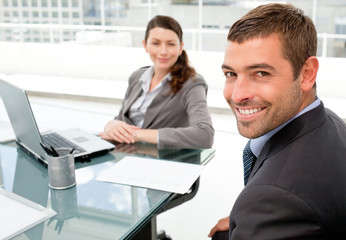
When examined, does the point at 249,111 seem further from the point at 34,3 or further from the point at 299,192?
the point at 34,3

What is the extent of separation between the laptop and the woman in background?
11 cm

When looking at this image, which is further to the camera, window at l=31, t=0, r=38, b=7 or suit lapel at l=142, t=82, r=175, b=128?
window at l=31, t=0, r=38, b=7

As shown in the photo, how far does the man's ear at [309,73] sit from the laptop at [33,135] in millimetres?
757

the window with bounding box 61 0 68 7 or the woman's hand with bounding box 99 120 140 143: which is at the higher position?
the window with bounding box 61 0 68 7

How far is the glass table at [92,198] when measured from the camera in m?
0.95

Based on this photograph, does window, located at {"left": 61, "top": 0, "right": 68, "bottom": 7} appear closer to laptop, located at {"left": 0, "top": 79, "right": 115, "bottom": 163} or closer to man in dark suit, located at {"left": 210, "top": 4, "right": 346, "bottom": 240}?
laptop, located at {"left": 0, "top": 79, "right": 115, "bottom": 163}

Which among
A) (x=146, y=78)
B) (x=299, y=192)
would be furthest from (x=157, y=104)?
(x=299, y=192)

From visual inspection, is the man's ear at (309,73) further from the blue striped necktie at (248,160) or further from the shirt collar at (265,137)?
the blue striped necktie at (248,160)

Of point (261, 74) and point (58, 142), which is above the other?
point (261, 74)

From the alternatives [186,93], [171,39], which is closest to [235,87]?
[186,93]

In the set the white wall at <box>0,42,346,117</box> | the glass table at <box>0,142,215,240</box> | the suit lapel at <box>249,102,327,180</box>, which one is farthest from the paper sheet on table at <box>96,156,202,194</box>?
the white wall at <box>0,42,346,117</box>

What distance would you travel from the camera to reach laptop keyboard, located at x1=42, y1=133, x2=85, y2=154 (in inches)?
56.9

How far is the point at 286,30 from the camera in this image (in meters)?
0.84

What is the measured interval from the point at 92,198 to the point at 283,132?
58cm
